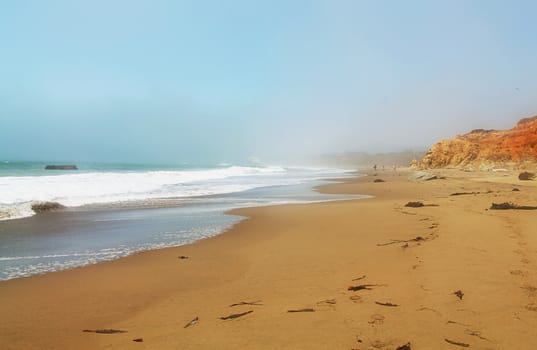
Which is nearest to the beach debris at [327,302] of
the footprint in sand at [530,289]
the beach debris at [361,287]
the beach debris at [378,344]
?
the beach debris at [361,287]

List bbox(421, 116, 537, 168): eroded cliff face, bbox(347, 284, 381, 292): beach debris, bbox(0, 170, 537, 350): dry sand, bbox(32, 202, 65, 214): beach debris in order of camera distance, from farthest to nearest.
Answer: bbox(421, 116, 537, 168): eroded cliff face < bbox(32, 202, 65, 214): beach debris < bbox(347, 284, 381, 292): beach debris < bbox(0, 170, 537, 350): dry sand

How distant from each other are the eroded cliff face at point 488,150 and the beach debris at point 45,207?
159 ft

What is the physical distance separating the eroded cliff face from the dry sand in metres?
46.1

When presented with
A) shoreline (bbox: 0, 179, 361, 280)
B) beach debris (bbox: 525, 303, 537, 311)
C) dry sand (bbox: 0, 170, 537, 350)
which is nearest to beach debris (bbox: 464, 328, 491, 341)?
dry sand (bbox: 0, 170, 537, 350)

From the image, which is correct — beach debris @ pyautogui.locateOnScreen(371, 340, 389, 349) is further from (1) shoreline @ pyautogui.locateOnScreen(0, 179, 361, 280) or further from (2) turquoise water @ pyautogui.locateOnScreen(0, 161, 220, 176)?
(2) turquoise water @ pyautogui.locateOnScreen(0, 161, 220, 176)

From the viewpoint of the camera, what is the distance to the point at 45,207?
1284 cm

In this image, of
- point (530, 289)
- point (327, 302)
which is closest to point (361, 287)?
point (327, 302)

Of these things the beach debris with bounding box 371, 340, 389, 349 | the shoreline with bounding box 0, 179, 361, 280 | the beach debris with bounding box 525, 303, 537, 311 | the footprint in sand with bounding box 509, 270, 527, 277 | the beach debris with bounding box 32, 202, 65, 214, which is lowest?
the shoreline with bounding box 0, 179, 361, 280

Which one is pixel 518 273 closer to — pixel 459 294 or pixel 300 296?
pixel 459 294

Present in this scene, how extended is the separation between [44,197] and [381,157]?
14454 centimetres

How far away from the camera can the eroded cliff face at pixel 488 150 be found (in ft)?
149

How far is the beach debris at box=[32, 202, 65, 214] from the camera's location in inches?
494

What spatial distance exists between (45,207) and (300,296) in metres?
12.0

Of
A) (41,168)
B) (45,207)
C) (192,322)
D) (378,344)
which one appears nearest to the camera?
(378,344)
